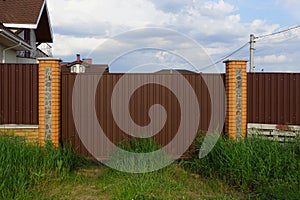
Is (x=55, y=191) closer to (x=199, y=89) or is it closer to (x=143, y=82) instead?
(x=143, y=82)

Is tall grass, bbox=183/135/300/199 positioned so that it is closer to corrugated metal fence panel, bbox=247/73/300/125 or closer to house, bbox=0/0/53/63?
corrugated metal fence panel, bbox=247/73/300/125

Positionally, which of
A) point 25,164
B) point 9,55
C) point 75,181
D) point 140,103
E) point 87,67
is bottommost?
point 75,181

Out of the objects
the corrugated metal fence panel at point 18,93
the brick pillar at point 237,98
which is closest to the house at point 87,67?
the corrugated metal fence panel at point 18,93

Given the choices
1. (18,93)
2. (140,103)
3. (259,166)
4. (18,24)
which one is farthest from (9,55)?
(259,166)

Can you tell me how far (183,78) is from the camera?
6246mm

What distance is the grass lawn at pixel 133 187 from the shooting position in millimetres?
4352

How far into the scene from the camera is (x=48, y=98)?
5.85 meters

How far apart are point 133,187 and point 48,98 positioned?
2.44 metres

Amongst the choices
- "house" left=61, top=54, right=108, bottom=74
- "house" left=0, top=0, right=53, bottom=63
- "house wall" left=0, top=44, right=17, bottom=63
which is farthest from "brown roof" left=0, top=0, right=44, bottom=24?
"house" left=61, top=54, right=108, bottom=74

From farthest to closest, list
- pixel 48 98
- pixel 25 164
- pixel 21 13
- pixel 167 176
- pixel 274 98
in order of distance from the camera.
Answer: pixel 21 13 → pixel 274 98 → pixel 48 98 → pixel 167 176 → pixel 25 164

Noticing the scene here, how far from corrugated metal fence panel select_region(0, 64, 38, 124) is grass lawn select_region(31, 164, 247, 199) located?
4.85 ft

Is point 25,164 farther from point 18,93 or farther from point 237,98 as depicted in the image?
point 237,98

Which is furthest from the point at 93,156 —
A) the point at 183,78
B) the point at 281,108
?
the point at 281,108

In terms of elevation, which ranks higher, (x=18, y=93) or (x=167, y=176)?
(x=18, y=93)
